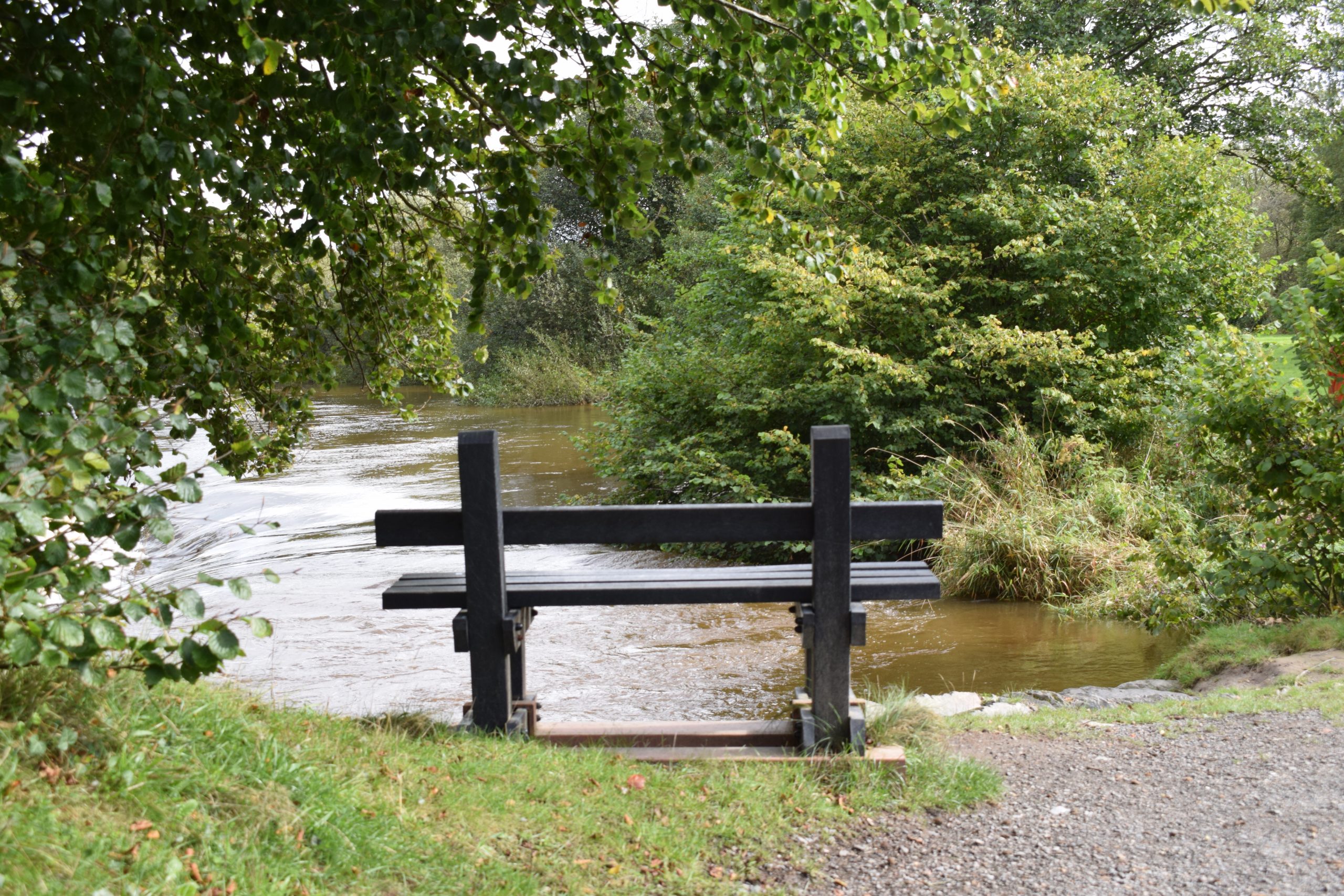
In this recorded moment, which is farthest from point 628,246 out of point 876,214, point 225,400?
point 225,400

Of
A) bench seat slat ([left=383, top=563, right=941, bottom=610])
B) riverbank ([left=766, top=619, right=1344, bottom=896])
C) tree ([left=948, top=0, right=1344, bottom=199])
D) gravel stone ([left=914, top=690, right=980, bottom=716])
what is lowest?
gravel stone ([left=914, top=690, right=980, bottom=716])

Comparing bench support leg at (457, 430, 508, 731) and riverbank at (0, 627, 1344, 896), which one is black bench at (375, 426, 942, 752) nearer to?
bench support leg at (457, 430, 508, 731)

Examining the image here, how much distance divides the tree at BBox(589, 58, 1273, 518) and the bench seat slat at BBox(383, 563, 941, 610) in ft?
24.1

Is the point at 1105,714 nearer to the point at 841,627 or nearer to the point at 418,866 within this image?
the point at 841,627

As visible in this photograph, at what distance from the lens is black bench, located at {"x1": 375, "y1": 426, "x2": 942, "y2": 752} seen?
4.21 m

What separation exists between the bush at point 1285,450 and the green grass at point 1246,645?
28cm

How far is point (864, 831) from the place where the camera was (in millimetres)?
3748

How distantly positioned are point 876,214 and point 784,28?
1031cm

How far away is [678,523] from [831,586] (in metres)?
0.70

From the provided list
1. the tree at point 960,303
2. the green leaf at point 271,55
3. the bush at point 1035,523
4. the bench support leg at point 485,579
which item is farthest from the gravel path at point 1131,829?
the tree at point 960,303

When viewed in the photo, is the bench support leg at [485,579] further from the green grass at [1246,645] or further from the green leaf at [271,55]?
the green grass at [1246,645]

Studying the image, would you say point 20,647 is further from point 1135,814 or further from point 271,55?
point 1135,814

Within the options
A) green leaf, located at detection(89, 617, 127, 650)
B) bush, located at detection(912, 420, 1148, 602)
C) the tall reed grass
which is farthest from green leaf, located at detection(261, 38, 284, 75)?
the tall reed grass

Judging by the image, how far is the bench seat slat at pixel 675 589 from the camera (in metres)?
4.32
